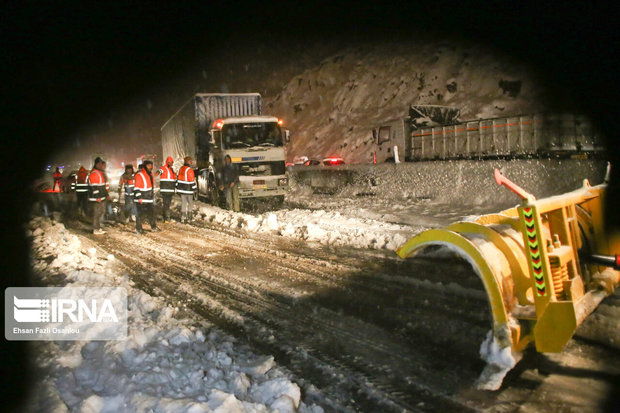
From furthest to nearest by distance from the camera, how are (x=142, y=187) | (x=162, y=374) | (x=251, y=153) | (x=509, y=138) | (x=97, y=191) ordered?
1. (x=509, y=138)
2. (x=251, y=153)
3. (x=97, y=191)
4. (x=142, y=187)
5. (x=162, y=374)

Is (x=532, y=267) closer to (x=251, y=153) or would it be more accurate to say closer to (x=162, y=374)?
(x=162, y=374)

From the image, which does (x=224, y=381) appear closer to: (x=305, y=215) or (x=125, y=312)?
(x=125, y=312)

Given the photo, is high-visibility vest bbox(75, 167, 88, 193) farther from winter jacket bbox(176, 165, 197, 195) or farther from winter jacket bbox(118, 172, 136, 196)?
winter jacket bbox(176, 165, 197, 195)

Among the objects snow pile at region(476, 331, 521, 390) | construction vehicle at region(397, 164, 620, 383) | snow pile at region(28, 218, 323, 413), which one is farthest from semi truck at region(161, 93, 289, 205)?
snow pile at region(476, 331, 521, 390)

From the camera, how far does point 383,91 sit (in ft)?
167

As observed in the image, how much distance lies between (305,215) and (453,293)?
7945 millimetres

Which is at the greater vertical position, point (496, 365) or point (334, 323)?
point (496, 365)

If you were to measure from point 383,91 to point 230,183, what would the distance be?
3861 cm

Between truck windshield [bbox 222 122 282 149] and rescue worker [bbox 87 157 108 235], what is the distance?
4369mm

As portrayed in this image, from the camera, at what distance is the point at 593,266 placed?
538cm

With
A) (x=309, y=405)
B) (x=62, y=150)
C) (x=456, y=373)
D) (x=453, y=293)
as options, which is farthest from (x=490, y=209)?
(x=62, y=150)

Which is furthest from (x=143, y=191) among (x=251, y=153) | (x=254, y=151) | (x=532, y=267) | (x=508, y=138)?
(x=508, y=138)

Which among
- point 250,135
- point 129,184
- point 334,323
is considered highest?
point 250,135

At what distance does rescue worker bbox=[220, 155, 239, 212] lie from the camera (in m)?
15.3
